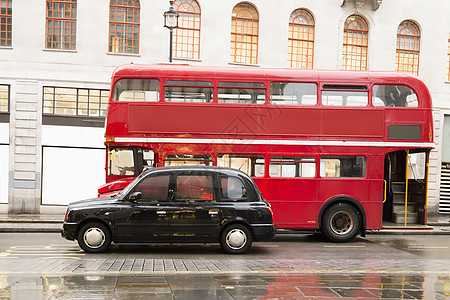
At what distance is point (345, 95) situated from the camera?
500 inches

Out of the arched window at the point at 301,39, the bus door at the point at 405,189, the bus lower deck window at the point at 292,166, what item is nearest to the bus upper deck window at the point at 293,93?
the bus lower deck window at the point at 292,166

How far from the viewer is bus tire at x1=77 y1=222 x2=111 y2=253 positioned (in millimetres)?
9930

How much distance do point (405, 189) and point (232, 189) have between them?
621cm

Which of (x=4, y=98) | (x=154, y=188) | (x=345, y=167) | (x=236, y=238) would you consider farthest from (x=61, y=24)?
(x=236, y=238)

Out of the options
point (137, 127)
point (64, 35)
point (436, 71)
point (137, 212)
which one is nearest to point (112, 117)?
point (137, 127)

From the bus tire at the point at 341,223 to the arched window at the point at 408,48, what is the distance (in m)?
11.5

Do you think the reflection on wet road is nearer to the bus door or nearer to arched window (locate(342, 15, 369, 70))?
the bus door

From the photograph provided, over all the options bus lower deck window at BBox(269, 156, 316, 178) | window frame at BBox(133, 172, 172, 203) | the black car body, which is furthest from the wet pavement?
bus lower deck window at BBox(269, 156, 316, 178)

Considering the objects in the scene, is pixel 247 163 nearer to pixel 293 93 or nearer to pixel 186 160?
pixel 186 160

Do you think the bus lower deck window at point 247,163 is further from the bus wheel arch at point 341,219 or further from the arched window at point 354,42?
the arched window at point 354,42

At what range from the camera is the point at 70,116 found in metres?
19.3

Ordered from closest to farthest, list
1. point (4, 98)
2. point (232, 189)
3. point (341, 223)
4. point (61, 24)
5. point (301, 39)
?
point (232, 189) < point (341, 223) < point (4, 98) < point (61, 24) < point (301, 39)

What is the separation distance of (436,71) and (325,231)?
42.6ft

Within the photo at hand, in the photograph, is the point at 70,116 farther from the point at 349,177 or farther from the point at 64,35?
the point at 349,177
